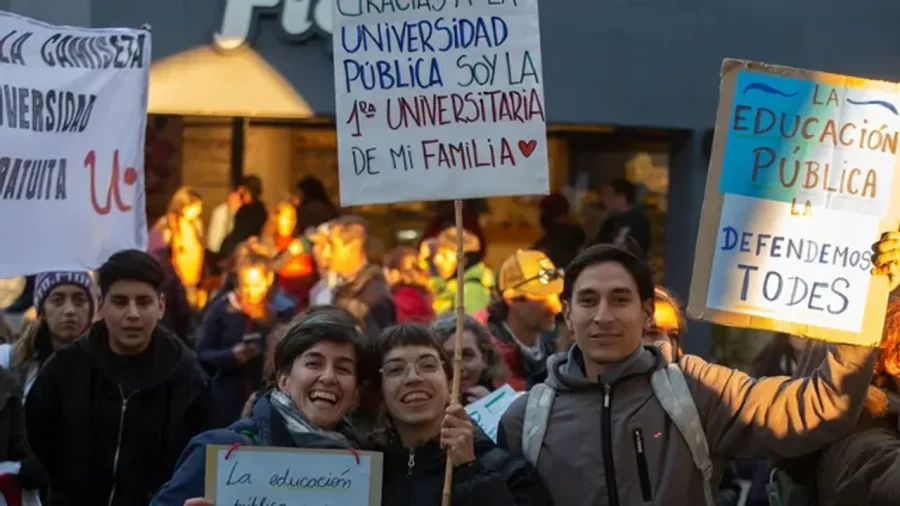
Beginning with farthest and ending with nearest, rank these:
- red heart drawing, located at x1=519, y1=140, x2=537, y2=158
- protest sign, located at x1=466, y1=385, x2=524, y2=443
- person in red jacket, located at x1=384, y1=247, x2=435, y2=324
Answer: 1. person in red jacket, located at x1=384, y1=247, x2=435, y2=324
2. protest sign, located at x1=466, y1=385, x2=524, y2=443
3. red heart drawing, located at x1=519, y1=140, x2=537, y2=158

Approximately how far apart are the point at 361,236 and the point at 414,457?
21.7ft

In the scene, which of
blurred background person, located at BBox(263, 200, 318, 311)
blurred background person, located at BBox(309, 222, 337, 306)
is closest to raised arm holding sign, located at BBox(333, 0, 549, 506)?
blurred background person, located at BBox(309, 222, 337, 306)

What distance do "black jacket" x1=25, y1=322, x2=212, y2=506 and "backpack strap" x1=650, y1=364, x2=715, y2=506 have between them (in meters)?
2.14

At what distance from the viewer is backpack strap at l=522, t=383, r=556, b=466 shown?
452 centimetres

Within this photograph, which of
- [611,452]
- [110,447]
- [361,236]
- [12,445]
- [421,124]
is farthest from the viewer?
[361,236]

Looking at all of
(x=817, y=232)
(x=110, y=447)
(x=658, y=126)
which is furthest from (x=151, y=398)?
(x=658, y=126)

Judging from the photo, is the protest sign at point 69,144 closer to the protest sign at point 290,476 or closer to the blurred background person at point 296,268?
the protest sign at point 290,476

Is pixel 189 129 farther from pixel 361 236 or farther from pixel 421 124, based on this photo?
pixel 421 124

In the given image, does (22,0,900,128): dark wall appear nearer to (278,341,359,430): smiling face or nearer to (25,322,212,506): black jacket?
(25,322,212,506): black jacket

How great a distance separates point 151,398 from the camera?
232 inches

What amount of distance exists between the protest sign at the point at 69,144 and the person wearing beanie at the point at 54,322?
618 millimetres

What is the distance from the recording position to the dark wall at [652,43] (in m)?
13.0

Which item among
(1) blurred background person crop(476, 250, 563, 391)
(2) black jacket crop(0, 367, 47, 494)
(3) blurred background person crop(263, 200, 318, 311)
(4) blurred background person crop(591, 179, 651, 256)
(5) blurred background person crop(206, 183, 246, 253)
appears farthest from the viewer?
(5) blurred background person crop(206, 183, 246, 253)

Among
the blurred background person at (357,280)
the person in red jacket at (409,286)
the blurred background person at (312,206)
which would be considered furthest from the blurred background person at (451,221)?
the blurred background person at (357,280)
